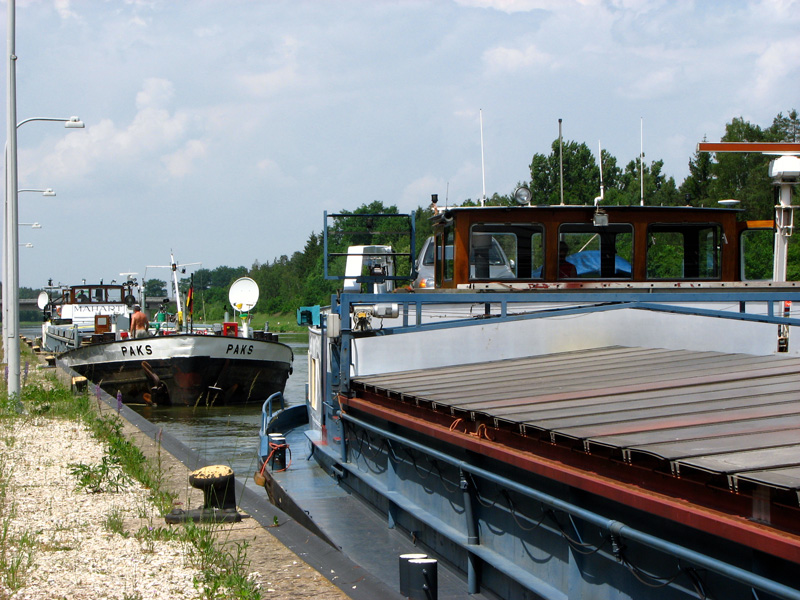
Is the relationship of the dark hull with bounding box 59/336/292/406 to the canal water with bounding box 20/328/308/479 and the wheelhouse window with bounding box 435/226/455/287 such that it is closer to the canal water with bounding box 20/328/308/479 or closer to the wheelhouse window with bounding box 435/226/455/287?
the canal water with bounding box 20/328/308/479

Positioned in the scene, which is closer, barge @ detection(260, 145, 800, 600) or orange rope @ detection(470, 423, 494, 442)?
barge @ detection(260, 145, 800, 600)

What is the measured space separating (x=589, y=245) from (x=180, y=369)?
62.3 ft

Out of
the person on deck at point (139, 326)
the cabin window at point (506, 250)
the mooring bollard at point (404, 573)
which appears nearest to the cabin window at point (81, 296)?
the person on deck at point (139, 326)

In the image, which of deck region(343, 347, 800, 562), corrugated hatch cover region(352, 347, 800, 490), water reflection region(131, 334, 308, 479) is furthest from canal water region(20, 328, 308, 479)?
deck region(343, 347, 800, 562)

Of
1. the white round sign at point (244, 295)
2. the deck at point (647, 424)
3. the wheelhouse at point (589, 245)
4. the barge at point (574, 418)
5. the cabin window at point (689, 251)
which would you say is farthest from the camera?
the white round sign at point (244, 295)

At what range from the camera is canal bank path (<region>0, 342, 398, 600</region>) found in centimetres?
541

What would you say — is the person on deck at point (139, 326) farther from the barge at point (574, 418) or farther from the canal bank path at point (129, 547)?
the canal bank path at point (129, 547)

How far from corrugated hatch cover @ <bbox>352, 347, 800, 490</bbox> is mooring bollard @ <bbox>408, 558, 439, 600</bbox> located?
3.01 ft

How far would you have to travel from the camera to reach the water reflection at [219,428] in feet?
54.4

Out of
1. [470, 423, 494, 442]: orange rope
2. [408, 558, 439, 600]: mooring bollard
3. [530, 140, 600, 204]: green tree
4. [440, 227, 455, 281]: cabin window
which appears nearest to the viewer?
[408, 558, 439, 600]: mooring bollard

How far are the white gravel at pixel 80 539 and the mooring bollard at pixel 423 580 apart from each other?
126 centimetres

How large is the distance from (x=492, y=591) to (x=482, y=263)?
15.0 feet

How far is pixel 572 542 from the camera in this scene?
168 inches

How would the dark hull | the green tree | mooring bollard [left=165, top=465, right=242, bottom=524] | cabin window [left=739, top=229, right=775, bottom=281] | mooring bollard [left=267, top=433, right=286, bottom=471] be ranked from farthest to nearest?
the dark hull, cabin window [left=739, top=229, right=775, bottom=281], the green tree, mooring bollard [left=267, top=433, right=286, bottom=471], mooring bollard [left=165, top=465, right=242, bottom=524]
